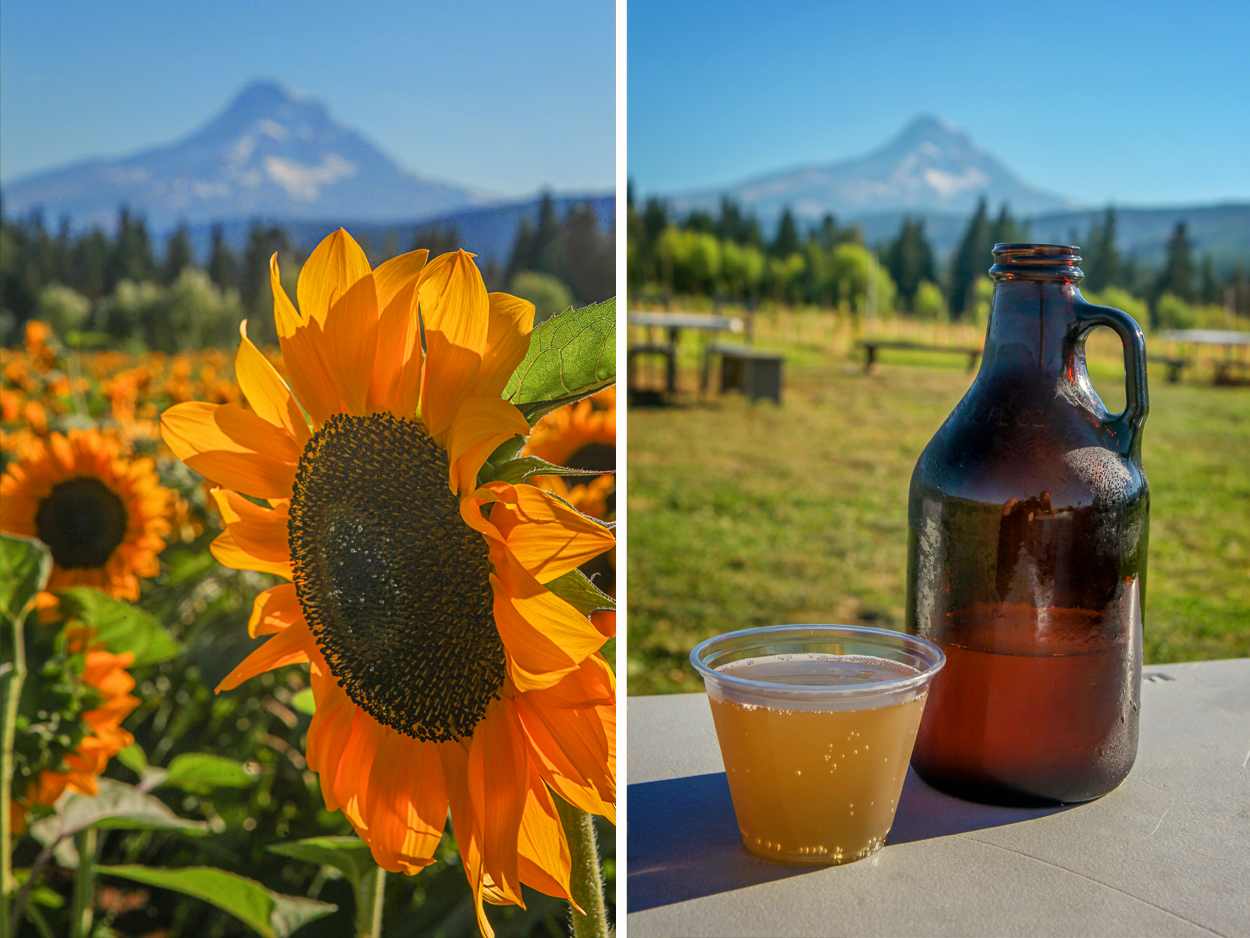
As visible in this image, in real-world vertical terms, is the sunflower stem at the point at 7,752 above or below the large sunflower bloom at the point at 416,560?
below

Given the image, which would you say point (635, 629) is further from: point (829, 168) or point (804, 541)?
point (829, 168)

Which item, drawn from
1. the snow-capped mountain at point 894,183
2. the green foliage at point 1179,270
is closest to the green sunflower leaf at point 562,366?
the green foliage at point 1179,270

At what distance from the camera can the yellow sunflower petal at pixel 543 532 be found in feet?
0.98

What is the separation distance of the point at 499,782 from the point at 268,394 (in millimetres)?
154

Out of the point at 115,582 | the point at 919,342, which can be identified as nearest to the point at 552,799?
the point at 115,582

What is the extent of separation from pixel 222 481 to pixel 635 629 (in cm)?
311

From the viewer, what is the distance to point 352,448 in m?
0.32

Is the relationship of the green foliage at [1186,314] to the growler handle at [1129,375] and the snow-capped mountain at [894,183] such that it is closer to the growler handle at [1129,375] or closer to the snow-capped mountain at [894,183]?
the snow-capped mountain at [894,183]

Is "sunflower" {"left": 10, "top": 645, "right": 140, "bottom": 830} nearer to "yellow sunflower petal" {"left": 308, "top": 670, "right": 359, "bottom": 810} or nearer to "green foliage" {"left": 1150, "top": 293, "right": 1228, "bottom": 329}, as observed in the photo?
"yellow sunflower petal" {"left": 308, "top": 670, "right": 359, "bottom": 810}

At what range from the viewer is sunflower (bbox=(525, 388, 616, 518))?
1.88ft

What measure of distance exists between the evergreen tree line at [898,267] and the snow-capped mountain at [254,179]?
4.02 m

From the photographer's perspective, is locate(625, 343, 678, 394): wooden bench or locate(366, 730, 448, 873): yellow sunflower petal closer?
locate(366, 730, 448, 873): yellow sunflower petal

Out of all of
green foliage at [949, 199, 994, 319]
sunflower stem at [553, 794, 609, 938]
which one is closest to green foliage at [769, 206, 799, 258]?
green foliage at [949, 199, 994, 319]

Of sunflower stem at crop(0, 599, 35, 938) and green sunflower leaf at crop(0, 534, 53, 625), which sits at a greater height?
green sunflower leaf at crop(0, 534, 53, 625)
